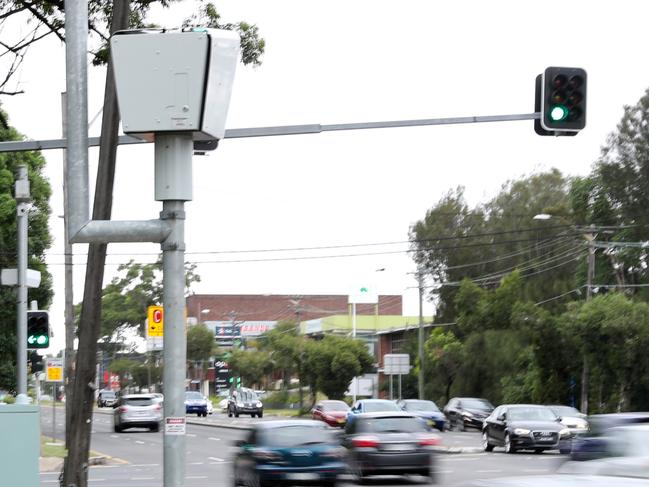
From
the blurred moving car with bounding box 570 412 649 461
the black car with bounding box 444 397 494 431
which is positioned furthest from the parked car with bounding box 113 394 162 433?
the blurred moving car with bounding box 570 412 649 461

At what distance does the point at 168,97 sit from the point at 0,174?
1337 inches

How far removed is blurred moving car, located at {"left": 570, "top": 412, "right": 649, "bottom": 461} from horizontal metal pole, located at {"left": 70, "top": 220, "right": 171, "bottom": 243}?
10.7m

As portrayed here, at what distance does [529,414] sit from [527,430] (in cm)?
137

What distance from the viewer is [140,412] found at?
171 ft

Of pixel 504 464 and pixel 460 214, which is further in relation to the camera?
pixel 460 214

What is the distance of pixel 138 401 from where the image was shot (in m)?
52.4

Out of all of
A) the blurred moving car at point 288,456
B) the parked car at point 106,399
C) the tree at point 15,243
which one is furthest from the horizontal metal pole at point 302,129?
the parked car at point 106,399

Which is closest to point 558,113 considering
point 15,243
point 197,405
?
point 15,243

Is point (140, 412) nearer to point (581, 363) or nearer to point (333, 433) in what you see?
point (581, 363)

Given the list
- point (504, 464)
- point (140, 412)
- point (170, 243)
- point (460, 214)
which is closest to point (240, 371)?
point (460, 214)

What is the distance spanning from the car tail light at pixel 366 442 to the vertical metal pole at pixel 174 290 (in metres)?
18.8

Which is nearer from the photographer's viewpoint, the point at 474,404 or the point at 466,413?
the point at 466,413

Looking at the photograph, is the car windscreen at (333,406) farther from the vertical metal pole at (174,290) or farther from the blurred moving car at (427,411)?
the vertical metal pole at (174,290)

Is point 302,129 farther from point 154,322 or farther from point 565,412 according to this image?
point 154,322
